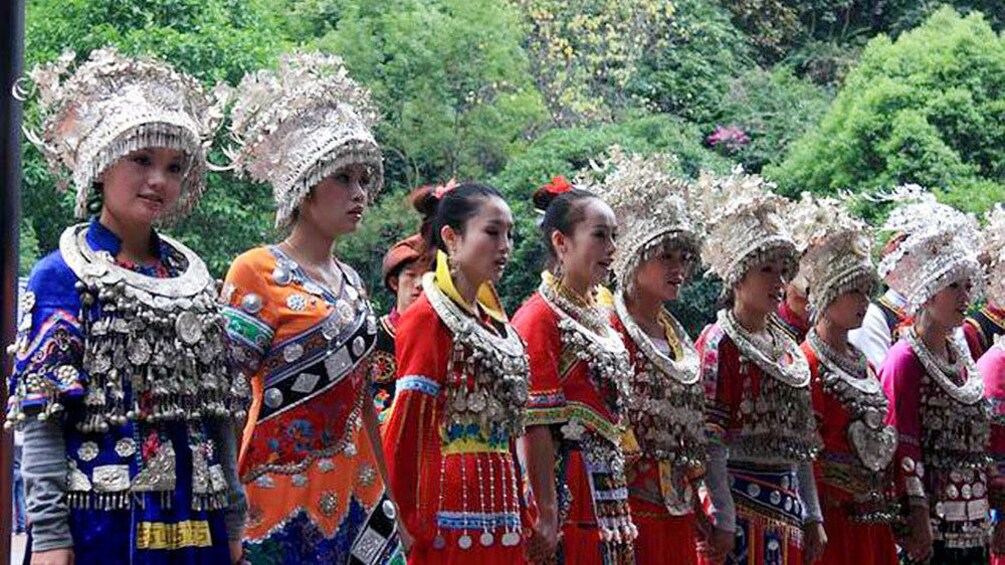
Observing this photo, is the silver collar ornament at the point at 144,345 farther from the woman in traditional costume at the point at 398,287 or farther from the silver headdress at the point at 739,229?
the silver headdress at the point at 739,229

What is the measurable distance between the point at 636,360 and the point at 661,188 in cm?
70

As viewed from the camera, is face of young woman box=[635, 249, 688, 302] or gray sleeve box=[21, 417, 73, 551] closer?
gray sleeve box=[21, 417, 73, 551]

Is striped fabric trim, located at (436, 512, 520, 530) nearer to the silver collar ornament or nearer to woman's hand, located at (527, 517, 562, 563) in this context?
woman's hand, located at (527, 517, 562, 563)

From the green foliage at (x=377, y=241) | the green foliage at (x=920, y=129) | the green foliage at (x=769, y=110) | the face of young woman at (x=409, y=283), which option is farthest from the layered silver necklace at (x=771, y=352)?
the green foliage at (x=769, y=110)

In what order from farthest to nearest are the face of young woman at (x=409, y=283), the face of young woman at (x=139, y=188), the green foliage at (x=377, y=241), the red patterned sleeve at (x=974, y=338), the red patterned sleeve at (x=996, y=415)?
the green foliage at (x=377, y=241)
the red patterned sleeve at (x=974, y=338)
the red patterned sleeve at (x=996, y=415)
the face of young woman at (x=409, y=283)
the face of young woman at (x=139, y=188)

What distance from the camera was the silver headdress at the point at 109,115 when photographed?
5031mm

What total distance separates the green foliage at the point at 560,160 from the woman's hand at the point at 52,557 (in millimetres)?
9702

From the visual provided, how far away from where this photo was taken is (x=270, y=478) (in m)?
→ 5.60

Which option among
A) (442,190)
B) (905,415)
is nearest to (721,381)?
(905,415)

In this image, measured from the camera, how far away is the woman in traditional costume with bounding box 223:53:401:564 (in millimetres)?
5594

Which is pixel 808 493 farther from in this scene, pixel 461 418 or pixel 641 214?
pixel 461 418

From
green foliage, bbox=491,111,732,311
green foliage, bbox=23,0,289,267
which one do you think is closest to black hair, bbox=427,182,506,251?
green foliage, bbox=23,0,289,267

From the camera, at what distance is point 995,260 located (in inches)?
368

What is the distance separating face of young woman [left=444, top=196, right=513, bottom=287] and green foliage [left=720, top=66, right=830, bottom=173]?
500 inches
